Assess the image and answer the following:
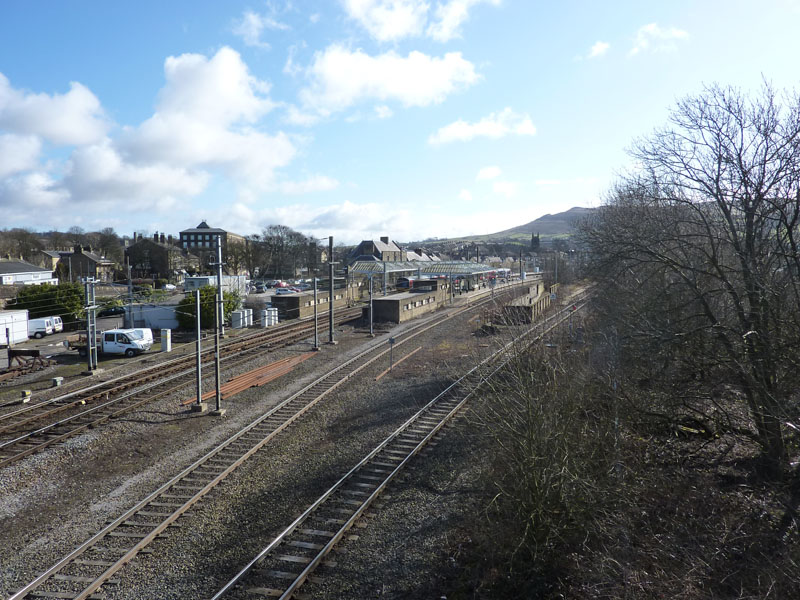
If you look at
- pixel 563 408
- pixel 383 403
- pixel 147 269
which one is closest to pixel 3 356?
pixel 383 403

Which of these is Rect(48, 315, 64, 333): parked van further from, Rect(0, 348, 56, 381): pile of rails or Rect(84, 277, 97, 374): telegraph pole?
Rect(84, 277, 97, 374): telegraph pole

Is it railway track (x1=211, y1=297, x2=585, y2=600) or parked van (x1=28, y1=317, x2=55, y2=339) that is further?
parked van (x1=28, y1=317, x2=55, y2=339)

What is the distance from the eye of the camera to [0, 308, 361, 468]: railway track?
530 inches

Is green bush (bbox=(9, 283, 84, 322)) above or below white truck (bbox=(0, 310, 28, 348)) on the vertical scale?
above

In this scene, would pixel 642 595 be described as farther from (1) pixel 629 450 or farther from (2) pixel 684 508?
(1) pixel 629 450

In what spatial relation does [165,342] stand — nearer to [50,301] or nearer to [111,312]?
[50,301]

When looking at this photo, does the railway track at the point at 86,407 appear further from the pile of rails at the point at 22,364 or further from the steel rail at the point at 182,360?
the pile of rails at the point at 22,364

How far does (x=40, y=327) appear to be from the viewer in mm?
32438

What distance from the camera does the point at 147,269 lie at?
263 feet

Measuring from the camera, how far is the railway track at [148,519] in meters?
7.75

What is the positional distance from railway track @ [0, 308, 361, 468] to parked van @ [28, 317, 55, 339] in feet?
47.8

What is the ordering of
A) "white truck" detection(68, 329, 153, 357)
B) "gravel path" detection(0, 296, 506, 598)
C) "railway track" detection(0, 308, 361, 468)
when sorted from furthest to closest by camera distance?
"white truck" detection(68, 329, 153, 357)
"railway track" detection(0, 308, 361, 468)
"gravel path" detection(0, 296, 506, 598)

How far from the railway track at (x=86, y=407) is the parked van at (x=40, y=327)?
14.6 meters

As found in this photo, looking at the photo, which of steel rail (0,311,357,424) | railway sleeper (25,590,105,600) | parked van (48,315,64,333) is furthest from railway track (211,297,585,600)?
parked van (48,315,64,333)
